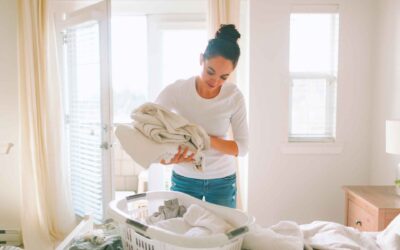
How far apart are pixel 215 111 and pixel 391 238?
83 centimetres

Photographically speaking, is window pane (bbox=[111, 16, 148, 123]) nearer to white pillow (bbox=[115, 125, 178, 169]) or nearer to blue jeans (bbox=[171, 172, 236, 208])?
blue jeans (bbox=[171, 172, 236, 208])

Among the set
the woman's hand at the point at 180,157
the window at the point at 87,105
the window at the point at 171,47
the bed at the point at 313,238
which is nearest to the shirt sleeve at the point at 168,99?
the woman's hand at the point at 180,157

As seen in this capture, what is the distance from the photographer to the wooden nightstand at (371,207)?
6.26ft

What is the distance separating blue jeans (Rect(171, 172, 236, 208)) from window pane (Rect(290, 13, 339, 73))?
1579mm

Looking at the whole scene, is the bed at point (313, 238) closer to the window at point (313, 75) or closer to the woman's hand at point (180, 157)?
the woman's hand at point (180, 157)

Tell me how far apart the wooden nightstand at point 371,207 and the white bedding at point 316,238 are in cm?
60

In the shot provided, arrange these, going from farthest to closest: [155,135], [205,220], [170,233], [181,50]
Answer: [181,50] < [155,135] < [205,220] < [170,233]

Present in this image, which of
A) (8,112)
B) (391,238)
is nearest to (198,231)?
(391,238)

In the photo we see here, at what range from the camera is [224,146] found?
1.38 metres

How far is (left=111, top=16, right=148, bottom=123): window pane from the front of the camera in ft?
11.6

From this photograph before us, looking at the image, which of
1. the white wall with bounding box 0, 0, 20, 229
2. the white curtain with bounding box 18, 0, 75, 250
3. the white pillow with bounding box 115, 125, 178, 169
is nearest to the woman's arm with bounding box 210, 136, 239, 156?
the white pillow with bounding box 115, 125, 178, 169

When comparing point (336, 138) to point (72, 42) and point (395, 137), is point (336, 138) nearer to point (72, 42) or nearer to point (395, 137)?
point (395, 137)

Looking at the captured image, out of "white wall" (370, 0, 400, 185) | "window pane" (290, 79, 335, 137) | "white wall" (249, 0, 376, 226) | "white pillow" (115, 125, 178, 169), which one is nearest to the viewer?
"white pillow" (115, 125, 178, 169)

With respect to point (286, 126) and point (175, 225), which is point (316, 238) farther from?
point (286, 126)
